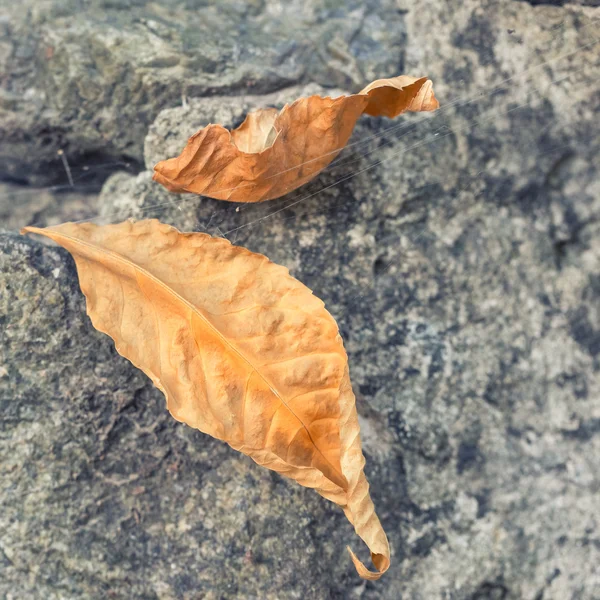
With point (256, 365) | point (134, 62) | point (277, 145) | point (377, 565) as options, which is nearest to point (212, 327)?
point (256, 365)

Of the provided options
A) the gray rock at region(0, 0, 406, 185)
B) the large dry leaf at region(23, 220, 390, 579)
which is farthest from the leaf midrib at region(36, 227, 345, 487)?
the gray rock at region(0, 0, 406, 185)

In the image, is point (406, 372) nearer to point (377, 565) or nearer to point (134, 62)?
point (377, 565)

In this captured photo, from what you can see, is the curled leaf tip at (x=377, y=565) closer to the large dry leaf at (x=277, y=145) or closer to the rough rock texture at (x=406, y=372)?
the rough rock texture at (x=406, y=372)

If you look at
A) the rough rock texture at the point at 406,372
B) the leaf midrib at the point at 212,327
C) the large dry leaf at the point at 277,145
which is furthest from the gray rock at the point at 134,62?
the leaf midrib at the point at 212,327

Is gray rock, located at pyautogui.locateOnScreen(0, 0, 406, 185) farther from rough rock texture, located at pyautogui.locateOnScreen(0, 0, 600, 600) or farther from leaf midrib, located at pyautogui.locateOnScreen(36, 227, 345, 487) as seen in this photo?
leaf midrib, located at pyautogui.locateOnScreen(36, 227, 345, 487)

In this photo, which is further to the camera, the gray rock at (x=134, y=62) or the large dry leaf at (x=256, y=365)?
the gray rock at (x=134, y=62)

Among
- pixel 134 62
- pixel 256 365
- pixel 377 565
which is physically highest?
pixel 134 62
